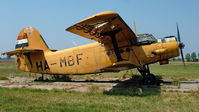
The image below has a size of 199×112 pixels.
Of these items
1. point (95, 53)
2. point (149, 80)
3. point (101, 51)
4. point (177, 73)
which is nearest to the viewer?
point (149, 80)

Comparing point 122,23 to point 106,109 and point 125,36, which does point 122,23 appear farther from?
point 106,109

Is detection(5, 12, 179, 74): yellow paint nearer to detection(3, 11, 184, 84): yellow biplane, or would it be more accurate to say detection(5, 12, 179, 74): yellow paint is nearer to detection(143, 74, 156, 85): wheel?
detection(3, 11, 184, 84): yellow biplane

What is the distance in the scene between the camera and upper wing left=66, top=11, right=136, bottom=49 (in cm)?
901

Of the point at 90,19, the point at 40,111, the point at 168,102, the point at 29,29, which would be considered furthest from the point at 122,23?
the point at 29,29

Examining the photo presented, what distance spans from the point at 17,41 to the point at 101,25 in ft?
32.6

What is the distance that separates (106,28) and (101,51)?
3.03m

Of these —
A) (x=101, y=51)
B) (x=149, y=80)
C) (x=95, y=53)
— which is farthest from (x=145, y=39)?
(x=95, y=53)

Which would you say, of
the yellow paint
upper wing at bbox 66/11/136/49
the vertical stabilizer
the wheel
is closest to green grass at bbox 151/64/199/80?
the wheel

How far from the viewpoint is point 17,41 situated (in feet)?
57.0

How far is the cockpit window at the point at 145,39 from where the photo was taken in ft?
41.2

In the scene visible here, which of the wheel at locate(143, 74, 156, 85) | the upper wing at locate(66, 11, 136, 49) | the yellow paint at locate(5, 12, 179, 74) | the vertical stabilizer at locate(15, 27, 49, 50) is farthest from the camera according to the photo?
the vertical stabilizer at locate(15, 27, 49, 50)

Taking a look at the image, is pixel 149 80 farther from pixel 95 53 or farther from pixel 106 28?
pixel 106 28

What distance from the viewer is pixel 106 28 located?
1097 cm

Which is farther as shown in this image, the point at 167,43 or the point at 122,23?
the point at 167,43
